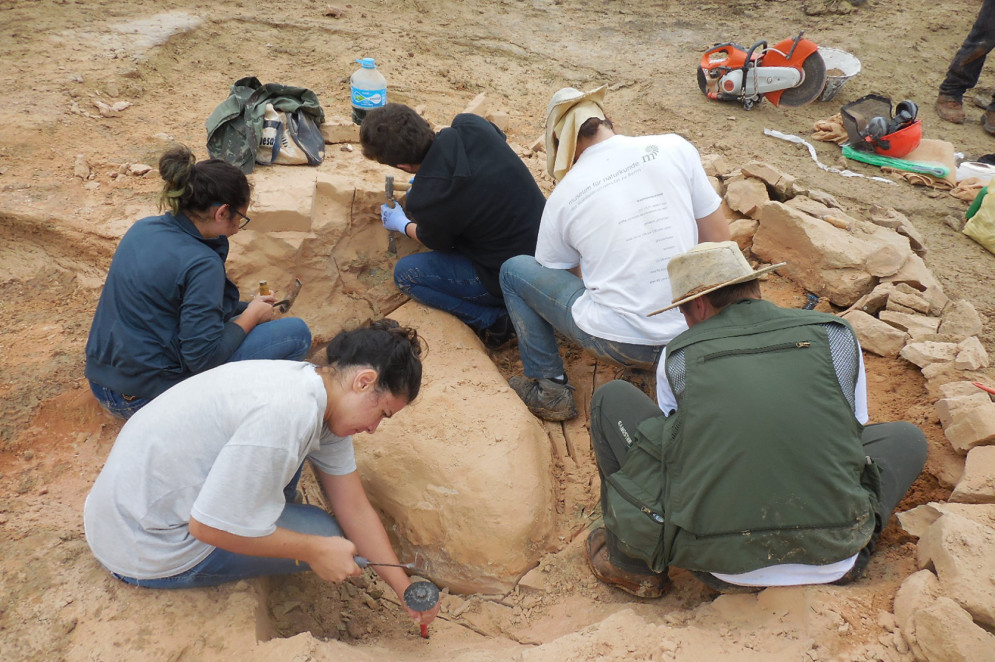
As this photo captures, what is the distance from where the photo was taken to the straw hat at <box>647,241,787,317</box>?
6.18 ft

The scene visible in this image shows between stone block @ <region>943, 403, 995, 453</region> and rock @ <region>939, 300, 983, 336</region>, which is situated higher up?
stone block @ <region>943, 403, 995, 453</region>

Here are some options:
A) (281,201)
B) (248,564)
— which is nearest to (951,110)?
(281,201)

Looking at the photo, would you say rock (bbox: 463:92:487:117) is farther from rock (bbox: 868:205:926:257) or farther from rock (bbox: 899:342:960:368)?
rock (bbox: 899:342:960:368)

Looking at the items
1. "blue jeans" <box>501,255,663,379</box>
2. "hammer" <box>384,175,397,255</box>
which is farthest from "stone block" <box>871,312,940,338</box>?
"hammer" <box>384,175,397,255</box>

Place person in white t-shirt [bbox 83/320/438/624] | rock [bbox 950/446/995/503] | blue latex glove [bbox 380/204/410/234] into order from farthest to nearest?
blue latex glove [bbox 380/204/410/234] → rock [bbox 950/446/995/503] → person in white t-shirt [bbox 83/320/438/624]

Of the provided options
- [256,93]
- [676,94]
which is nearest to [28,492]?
[256,93]

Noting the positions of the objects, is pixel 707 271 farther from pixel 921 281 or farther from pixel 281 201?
pixel 281 201

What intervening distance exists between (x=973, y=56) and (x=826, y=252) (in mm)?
4105

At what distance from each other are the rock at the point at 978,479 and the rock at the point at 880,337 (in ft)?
2.33

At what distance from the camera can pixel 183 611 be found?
1.92 metres

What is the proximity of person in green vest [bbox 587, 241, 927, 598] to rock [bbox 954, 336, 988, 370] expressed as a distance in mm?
1009

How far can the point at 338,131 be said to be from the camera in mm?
3965

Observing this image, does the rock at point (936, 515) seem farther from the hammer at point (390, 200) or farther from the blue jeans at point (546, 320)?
the hammer at point (390, 200)

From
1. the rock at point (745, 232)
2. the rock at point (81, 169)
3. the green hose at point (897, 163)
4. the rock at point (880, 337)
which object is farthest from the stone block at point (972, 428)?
the rock at point (81, 169)
